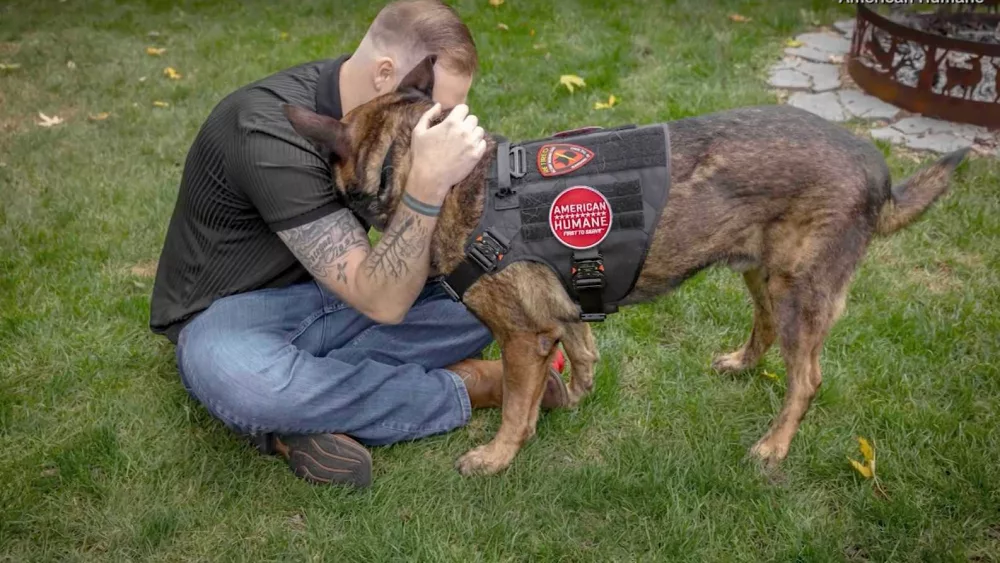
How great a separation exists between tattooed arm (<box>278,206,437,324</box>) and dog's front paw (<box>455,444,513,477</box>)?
700 mm

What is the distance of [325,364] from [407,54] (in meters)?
1.28

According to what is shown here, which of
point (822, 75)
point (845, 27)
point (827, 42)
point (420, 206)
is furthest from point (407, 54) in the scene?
point (845, 27)

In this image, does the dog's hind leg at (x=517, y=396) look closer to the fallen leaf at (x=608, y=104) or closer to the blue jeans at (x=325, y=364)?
the blue jeans at (x=325, y=364)

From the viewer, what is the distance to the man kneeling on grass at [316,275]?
9.23 ft

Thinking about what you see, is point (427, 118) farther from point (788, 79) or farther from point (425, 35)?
point (788, 79)

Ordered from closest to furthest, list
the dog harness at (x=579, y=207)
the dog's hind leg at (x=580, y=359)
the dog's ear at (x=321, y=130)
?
the dog's ear at (x=321, y=130), the dog harness at (x=579, y=207), the dog's hind leg at (x=580, y=359)

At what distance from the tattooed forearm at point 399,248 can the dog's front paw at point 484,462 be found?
0.86 meters

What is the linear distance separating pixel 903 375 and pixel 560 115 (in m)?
3.25

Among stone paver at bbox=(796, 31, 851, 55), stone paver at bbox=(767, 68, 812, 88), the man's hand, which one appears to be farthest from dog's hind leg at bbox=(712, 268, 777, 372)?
stone paver at bbox=(796, 31, 851, 55)

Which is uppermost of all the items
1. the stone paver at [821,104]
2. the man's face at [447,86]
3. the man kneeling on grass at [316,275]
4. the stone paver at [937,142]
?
the man's face at [447,86]

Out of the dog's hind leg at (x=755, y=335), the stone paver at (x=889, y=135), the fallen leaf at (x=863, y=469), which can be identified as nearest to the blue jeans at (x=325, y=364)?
the dog's hind leg at (x=755, y=335)

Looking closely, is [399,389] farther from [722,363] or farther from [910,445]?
[910,445]

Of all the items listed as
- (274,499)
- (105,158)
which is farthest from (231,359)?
(105,158)

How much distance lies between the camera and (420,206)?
270 cm
